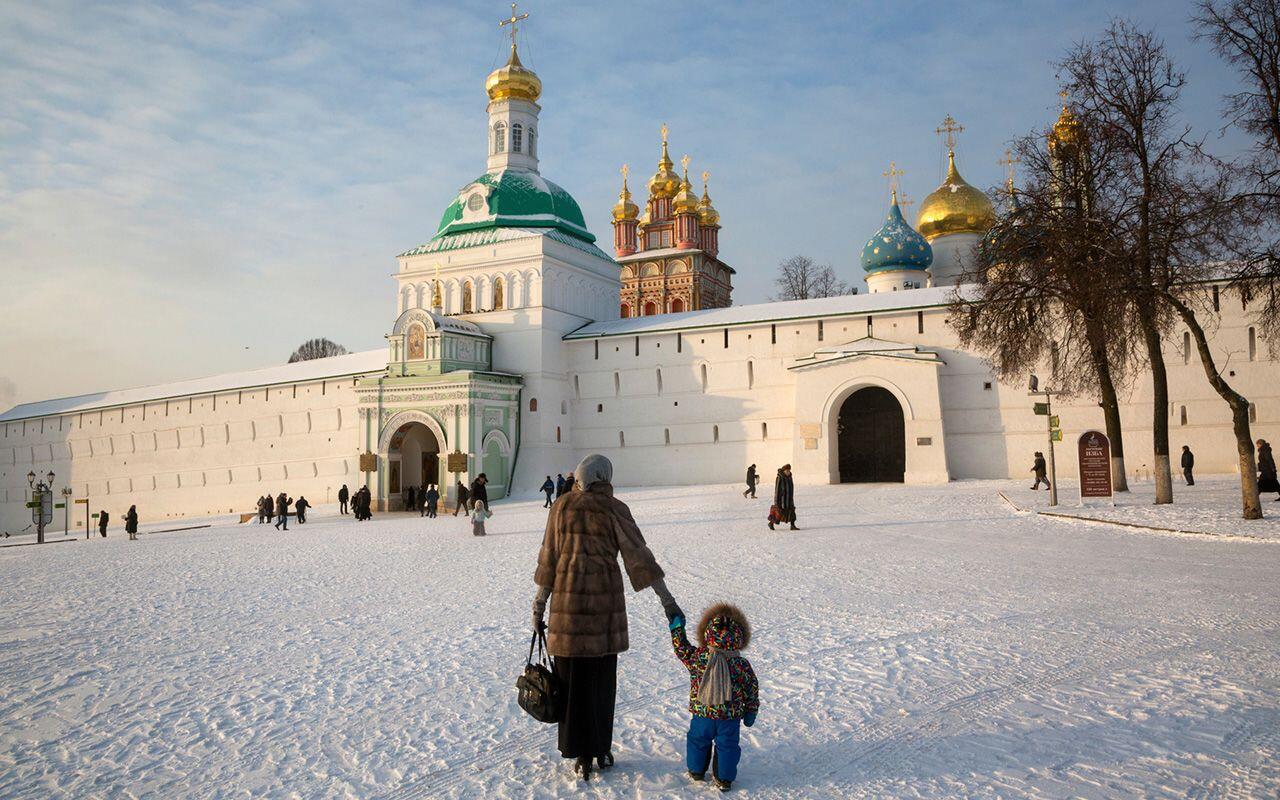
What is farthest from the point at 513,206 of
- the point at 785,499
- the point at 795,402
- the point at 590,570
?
the point at 590,570

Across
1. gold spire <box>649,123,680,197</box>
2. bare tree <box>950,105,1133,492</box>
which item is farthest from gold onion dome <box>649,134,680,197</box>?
bare tree <box>950,105,1133,492</box>

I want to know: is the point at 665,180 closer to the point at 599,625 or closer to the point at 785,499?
the point at 785,499

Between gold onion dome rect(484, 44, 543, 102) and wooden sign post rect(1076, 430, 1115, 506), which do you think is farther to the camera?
gold onion dome rect(484, 44, 543, 102)

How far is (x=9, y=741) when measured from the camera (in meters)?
4.91

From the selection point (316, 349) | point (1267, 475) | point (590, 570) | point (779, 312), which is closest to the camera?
point (590, 570)

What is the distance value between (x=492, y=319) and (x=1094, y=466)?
2223 centimetres

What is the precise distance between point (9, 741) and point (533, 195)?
3252cm

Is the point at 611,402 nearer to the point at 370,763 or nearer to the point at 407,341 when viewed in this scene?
the point at 407,341

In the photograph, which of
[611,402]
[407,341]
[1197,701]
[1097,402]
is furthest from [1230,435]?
[407,341]

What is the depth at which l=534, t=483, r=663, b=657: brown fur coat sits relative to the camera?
4.21 metres

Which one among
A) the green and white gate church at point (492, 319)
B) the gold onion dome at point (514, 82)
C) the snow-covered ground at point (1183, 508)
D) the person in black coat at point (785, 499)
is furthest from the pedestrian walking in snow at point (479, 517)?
the gold onion dome at point (514, 82)

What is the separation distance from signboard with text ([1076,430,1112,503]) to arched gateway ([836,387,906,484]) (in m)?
9.59

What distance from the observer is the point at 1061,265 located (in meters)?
16.4

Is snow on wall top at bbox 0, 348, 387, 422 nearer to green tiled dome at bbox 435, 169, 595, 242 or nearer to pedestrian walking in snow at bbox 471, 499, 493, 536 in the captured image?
green tiled dome at bbox 435, 169, 595, 242
